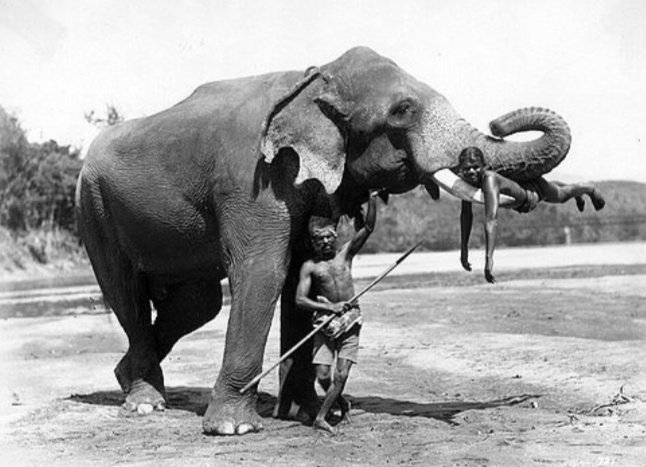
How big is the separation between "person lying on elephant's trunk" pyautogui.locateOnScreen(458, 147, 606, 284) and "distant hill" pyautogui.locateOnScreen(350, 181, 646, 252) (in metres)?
47.3

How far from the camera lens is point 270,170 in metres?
8.35

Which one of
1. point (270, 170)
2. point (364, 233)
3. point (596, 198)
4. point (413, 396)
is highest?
point (270, 170)

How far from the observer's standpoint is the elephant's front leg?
8.23 metres

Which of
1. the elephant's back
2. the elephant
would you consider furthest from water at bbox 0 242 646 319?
the elephant

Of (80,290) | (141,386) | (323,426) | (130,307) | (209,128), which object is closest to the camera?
(323,426)

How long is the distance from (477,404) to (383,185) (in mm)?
2293

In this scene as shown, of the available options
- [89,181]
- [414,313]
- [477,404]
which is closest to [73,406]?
[89,181]

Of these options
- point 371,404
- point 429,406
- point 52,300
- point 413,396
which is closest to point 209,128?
point 371,404

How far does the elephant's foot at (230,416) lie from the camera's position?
8.13 meters

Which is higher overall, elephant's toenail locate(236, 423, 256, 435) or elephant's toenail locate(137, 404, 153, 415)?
elephant's toenail locate(236, 423, 256, 435)

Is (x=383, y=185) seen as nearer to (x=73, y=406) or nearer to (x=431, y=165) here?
(x=431, y=165)

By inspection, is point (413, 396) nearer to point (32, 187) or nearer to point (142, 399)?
point (142, 399)

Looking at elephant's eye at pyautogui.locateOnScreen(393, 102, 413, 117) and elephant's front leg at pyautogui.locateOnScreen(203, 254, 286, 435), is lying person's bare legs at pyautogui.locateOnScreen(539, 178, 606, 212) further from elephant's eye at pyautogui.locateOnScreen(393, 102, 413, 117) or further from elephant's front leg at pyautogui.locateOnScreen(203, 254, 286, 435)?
elephant's front leg at pyautogui.locateOnScreen(203, 254, 286, 435)

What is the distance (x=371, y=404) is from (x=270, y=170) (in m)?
2.49
